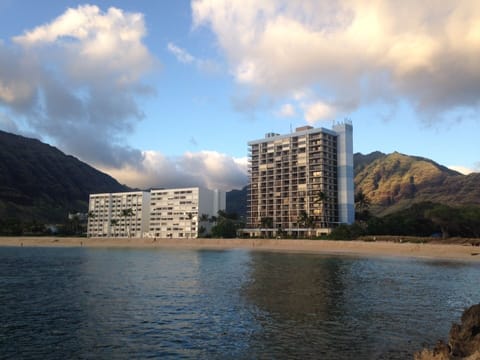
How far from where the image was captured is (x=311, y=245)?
439 ft

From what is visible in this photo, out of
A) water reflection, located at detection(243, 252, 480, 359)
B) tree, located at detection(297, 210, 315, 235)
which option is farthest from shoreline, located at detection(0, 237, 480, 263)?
water reflection, located at detection(243, 252, 480, 359)

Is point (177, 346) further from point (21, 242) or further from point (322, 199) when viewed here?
point (21, 242)

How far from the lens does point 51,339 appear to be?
2114cm

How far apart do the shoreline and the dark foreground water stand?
54.7 m

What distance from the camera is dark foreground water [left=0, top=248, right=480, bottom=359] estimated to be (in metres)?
19.4

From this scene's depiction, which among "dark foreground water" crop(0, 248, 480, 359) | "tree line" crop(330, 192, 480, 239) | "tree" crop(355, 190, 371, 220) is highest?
"tree" crop(355, 190, 371, 220)

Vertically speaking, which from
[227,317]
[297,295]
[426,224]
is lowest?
[227,317]

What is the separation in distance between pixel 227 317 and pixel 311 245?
111m

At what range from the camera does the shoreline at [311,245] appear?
94625mm

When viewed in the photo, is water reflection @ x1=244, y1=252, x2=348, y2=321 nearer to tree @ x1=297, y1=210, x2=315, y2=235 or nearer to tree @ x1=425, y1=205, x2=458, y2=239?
tree @ x1=425, y1=205, x2=458, y2=239

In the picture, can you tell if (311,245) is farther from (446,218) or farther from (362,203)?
(362,203)

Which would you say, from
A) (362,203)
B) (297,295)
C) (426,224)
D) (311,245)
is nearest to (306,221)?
(362,203)

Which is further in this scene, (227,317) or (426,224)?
(426,224)

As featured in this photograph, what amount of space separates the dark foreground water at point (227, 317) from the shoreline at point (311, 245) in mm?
54655
